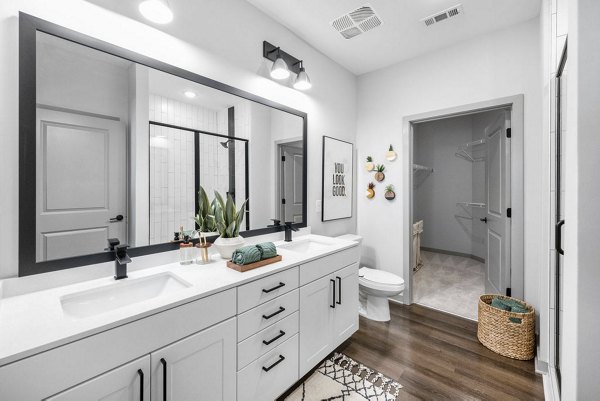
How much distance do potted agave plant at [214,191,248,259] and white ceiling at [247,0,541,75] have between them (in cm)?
158

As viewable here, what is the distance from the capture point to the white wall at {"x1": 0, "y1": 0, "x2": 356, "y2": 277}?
1039 millimetres

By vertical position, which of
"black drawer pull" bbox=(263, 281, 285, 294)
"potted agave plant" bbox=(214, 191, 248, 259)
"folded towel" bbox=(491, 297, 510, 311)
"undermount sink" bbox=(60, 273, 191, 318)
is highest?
"potted agave plant" bbox=(214, 191, 248, 259)

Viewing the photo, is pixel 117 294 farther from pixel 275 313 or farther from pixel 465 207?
pixel 465 207

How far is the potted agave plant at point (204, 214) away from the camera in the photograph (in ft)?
5.33

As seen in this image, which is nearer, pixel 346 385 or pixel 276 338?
pixel 276 338

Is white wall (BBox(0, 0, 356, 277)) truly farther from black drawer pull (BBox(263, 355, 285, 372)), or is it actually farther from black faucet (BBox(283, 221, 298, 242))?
black drawer pull (BBox(263, 355, 285, 372))

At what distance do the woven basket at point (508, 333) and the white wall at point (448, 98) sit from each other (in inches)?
12.7

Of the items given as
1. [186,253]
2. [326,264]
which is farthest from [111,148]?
[326,264]

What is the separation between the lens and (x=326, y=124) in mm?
2699

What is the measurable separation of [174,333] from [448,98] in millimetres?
2964

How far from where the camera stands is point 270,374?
1376mm

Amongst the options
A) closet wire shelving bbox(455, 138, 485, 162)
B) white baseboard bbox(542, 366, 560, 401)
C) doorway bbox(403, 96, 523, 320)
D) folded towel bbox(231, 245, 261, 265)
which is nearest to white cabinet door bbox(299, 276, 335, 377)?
folded towel bbox(231, 245, 261, 265)

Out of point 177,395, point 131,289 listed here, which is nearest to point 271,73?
point 131,289

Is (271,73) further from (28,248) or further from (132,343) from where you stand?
(132,343)
